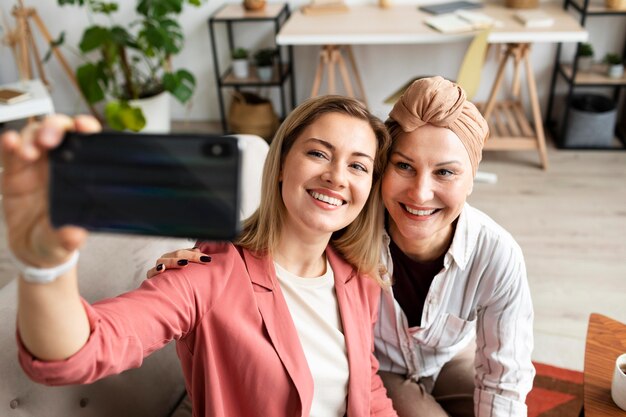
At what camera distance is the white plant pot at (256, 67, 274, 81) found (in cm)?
358

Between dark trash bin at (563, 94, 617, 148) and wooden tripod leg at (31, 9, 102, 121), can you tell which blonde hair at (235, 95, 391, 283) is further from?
wooden tripod leg at (31, 9, 102, 121)

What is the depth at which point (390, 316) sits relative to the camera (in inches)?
55.4

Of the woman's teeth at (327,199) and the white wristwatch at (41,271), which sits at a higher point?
the white wristwatch at (41,271)

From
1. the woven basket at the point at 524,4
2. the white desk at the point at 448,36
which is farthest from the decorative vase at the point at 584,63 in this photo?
the woven basket at the point at 524,4

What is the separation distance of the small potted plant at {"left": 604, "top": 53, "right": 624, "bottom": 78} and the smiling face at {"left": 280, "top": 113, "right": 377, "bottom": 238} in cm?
284

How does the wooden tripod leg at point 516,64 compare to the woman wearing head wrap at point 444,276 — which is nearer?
the woman wearing head wrap at point 444,276

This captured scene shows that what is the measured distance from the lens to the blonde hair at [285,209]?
3.82 ft

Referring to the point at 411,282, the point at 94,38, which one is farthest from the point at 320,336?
the point at 94,38

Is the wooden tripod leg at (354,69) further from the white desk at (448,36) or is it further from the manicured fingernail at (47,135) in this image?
the manicured fingernail at (47,135)

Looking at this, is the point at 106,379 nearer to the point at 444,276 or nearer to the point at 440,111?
the point at 444,276

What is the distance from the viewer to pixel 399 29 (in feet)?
10.4

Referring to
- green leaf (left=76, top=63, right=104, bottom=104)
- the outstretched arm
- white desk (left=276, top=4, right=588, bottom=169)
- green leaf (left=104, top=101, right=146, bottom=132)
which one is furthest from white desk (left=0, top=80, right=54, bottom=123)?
the outstretched arm

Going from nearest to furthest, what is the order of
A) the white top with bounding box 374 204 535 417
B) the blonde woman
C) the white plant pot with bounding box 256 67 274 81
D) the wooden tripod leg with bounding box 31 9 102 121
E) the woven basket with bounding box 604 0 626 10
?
1. the blonde woman
2. the white top with bounding box 374 204 535 417
3. the woven basket with bounding box 604 0 626 10
4. the white plant pot with bounding box 256 67 274 81
5. the wooden tripod leg with bounding box 31 9 102 121

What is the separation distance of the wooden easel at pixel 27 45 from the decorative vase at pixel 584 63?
9.91ft
